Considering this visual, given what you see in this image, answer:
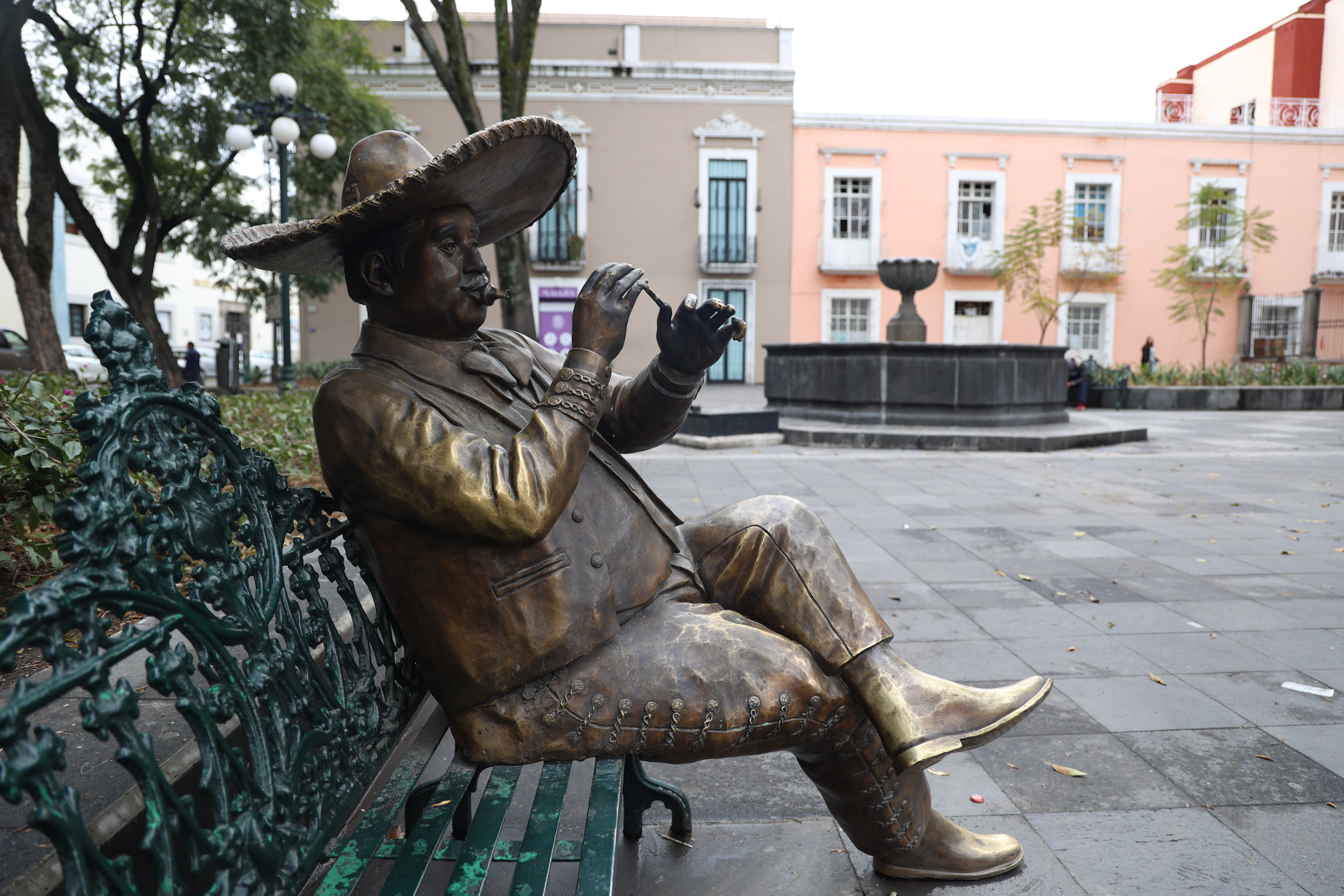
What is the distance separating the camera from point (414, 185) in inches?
58.2

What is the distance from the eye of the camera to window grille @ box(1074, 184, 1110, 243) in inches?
1001

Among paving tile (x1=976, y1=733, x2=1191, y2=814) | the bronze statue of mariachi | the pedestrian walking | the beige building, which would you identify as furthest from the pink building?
the bronze statue of mariachi

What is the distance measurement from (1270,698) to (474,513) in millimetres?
2986

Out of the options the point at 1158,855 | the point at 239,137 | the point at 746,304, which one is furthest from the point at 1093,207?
A: the point at 1158,855

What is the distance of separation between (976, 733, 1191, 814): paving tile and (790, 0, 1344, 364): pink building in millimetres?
22540

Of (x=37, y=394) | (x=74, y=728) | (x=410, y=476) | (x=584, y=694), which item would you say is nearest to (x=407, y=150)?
(x=410, y=476)

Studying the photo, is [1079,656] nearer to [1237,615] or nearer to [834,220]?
[1237,615]

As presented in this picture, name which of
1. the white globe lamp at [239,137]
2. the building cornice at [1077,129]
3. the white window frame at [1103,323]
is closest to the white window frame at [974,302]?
the white window frame at [1103,323]

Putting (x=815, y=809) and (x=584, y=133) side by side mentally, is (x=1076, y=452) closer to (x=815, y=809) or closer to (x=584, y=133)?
(x=815, y=809)

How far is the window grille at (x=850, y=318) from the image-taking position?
25031 millimetres

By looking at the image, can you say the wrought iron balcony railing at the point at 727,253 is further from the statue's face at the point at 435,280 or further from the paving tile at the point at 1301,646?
the statue's face at the point at 435,280

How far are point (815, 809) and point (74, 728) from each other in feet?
5.83

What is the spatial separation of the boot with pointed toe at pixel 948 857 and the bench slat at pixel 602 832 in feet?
2.18

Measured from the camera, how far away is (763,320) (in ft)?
78.8
